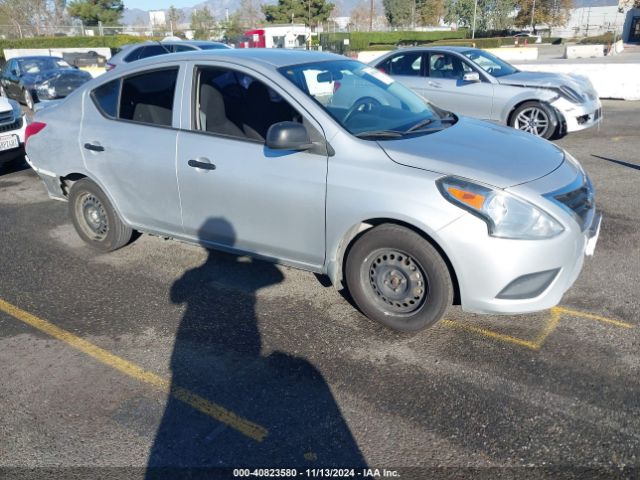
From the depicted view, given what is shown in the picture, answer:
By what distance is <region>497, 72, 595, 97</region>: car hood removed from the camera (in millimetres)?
9109

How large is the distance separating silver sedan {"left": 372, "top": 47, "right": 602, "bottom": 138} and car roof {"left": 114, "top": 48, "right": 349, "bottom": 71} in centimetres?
548

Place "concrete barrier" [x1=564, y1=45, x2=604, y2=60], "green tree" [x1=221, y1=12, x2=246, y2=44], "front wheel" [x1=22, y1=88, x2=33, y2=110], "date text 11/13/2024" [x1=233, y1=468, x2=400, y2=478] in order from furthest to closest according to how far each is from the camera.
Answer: "green tree" [x1=221, y1=12, x2=246, y2=44]
"concrete barrier" [x1=564, y1=45, x2=604, y2=60]
"front wheel" [x1=22, y1=88, x2=33, y2=110]
"date text 11/13/2024" [x1=233, y1=468, x2=400, y2=478]

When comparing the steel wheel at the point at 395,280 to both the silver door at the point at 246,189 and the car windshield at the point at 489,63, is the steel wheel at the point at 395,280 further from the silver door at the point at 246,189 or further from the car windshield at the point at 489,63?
the car windshield at the point at 489,63

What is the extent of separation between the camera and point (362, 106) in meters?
4.10

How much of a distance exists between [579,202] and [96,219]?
4166 millimetres

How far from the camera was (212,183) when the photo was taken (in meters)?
4.08

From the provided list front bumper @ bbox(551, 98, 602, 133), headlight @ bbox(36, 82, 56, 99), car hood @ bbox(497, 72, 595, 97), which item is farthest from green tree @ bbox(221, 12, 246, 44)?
front bumper @ bbox(551, 98, 602, 133)

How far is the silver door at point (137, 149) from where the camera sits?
171 inches

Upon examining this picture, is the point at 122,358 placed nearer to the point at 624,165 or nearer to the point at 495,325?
the point at 495,325

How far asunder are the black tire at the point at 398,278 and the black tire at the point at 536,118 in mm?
6393

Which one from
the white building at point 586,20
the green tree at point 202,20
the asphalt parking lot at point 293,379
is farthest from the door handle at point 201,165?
the white building at point 586,20

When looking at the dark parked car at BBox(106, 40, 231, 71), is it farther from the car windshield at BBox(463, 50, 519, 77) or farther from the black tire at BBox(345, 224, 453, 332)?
the black tire at BBox(345, 224, 453, 332)

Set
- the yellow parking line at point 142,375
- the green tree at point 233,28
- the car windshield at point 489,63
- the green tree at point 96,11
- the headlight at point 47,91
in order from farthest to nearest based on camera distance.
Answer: the green tree at point 233,28, the green tree at point 96,11, the headlight at point 47,91, the car windshield at point 489,63, the yellow parking line at point 142,375

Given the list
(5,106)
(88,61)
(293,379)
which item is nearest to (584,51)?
(88,61)
